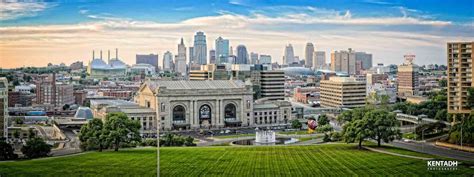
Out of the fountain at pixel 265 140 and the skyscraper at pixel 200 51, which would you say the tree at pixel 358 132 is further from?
the skyscraper at pixel 200 51

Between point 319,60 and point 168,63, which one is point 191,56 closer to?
point 168,63

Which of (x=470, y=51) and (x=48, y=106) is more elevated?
(x=470, y=51)

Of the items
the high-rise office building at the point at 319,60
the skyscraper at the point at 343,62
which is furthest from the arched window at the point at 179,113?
the skyscraper at the point at 343,62

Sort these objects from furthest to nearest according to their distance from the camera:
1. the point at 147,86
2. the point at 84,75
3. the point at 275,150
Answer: the point at 84,75, the point at 147,86, the point at 275,150

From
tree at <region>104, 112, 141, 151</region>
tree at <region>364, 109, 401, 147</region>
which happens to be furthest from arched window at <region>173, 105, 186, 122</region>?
tree at <region>364, 109, 401, 147</region>

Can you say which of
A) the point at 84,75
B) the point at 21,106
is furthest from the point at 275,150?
the point at 84,75

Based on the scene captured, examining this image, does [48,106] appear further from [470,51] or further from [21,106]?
[470,51]

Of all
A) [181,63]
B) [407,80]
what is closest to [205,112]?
[407,80]
